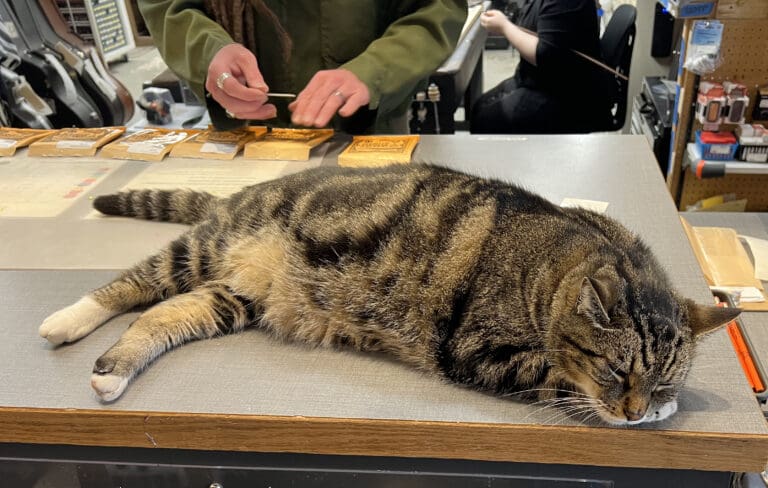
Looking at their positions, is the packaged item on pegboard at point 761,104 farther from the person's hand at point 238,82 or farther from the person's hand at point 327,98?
the person's hand at point 238,82

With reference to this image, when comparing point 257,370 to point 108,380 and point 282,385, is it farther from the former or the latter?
point 108,380

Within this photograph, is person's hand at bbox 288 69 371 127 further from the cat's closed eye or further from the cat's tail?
the cat's closed eye

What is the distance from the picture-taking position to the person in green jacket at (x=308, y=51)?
4.85 ft

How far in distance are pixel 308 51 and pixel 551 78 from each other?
45.9 inches

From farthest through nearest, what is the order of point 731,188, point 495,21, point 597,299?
point 495,21, point 731,188, point 597,299

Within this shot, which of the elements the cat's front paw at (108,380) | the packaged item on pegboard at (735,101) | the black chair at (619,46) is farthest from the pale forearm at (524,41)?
the cat's front paw at (108,380)

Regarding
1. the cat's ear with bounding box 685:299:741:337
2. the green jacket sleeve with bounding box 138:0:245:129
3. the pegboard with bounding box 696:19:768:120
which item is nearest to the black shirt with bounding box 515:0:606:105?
the pegboard with bounding box 696:19:768:120

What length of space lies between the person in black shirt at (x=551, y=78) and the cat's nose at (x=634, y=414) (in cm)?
182

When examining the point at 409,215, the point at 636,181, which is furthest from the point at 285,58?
the point at 636,181

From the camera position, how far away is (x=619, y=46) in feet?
7.88

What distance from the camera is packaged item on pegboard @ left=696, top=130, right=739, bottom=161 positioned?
193 centimetres

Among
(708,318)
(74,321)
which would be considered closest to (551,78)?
(708,318)

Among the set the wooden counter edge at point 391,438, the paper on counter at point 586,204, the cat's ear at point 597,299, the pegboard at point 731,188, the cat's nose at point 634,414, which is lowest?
the pegboard at point 731,188

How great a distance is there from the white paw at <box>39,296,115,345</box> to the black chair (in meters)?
2.08
